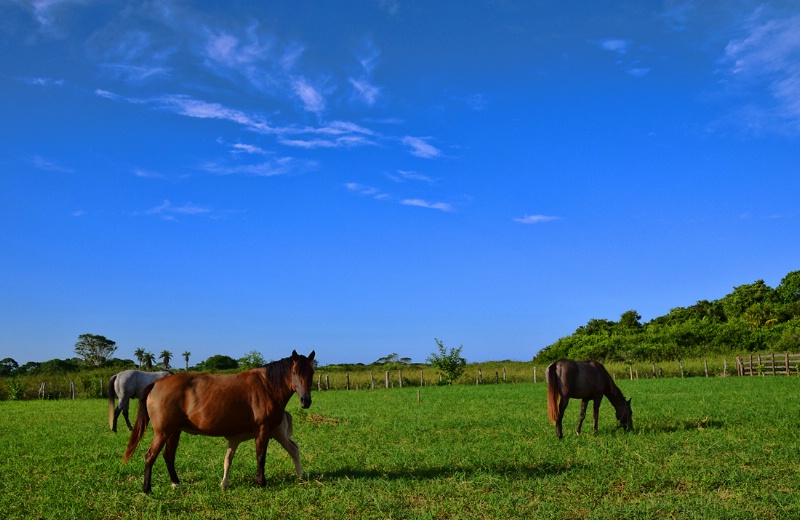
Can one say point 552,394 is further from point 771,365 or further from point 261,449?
point 771,365

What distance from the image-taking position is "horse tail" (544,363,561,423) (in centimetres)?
1323

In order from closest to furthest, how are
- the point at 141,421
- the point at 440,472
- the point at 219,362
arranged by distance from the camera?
the point at 141,421 < the point at 440,472 < the point at 219,362

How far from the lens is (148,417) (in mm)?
8859

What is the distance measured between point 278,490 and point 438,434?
6730 millimetres

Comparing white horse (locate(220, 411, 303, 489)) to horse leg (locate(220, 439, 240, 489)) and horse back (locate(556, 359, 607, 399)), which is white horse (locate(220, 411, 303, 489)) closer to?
horse leg (locate(220, 439, 240, 489))

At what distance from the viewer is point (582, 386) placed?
45.8 feet

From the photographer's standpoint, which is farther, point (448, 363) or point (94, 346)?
point (94, 346)

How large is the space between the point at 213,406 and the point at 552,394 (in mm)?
7717

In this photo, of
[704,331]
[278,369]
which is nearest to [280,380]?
[278,369]

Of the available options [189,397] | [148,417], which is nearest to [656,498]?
[189,397]

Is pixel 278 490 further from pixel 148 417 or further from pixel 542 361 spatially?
pixel 542 361

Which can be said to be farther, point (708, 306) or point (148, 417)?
point (708, 306)

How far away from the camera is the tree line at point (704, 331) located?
53.8 meters

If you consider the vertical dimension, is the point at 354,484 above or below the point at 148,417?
below
